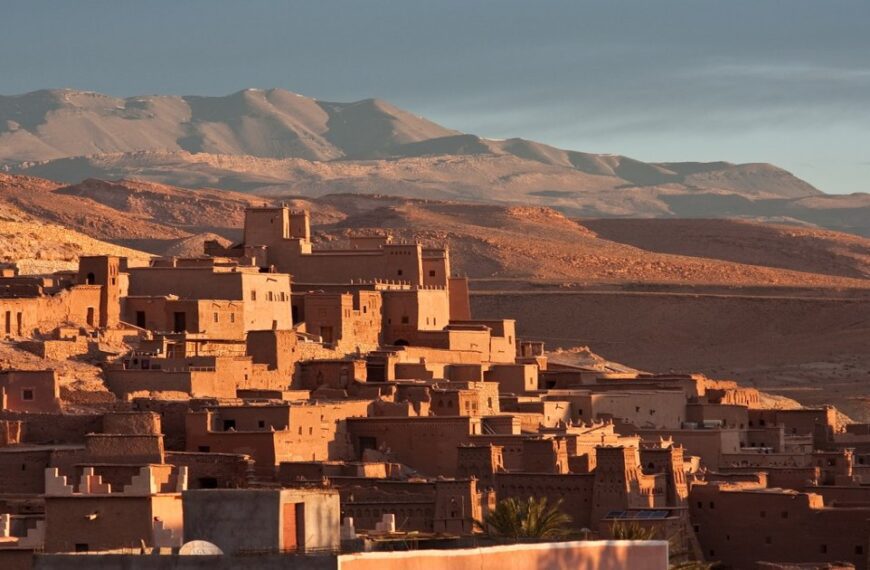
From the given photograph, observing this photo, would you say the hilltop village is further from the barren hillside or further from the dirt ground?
the barren hillside

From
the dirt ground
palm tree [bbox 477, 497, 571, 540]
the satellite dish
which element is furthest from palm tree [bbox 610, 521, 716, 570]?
the dirt ground

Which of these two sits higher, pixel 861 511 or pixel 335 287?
pixel 335 287

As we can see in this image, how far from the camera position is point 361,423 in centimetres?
4609

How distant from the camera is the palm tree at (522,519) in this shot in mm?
35188

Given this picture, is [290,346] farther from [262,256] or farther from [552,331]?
[552,331]

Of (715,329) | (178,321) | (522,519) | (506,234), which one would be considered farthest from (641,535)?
(506,234)

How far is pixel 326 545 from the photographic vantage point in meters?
19.3

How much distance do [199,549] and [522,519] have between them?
60.8ft

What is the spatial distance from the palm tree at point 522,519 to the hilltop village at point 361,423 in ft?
1.68

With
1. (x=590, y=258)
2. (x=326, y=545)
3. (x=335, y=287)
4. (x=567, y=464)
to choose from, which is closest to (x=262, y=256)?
(x=335, y=287)

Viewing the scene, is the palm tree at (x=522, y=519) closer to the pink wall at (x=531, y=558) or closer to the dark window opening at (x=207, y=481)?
the dark window opening at (x=207, y=481)

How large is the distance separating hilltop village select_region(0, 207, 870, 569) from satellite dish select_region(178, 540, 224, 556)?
6.76 metres

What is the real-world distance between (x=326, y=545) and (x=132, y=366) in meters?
30.3

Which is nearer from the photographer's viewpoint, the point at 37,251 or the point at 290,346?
the point at 290,346
